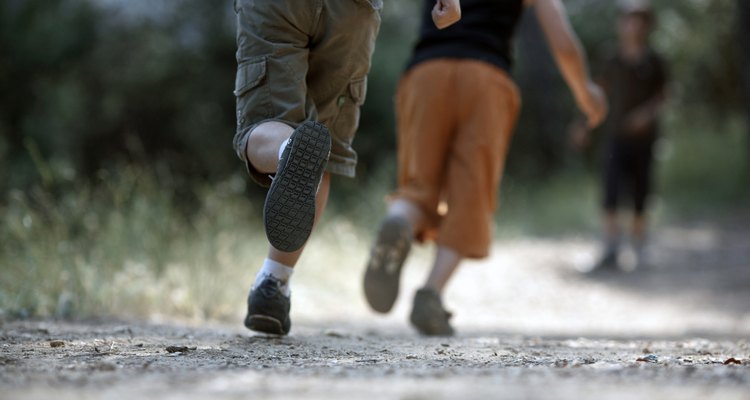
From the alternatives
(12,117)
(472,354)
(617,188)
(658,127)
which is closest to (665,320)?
(617,188)

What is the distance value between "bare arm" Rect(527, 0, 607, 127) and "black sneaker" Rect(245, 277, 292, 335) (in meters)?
1.86

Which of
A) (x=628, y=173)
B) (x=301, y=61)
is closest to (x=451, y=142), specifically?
(x=301, y=61)

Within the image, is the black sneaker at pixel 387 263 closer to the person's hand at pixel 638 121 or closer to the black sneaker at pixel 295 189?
the black sneaker at pixel 295 189

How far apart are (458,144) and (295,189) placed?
1.48 metres

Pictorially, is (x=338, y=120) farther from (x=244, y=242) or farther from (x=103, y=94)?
(x=103, y=94)

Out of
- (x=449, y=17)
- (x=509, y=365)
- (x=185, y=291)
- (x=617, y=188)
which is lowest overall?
(x=509, y=365)

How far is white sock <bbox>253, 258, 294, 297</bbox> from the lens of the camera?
287 cm

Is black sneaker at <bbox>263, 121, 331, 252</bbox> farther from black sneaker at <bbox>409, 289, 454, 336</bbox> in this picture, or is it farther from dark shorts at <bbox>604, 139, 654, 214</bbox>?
dark shorts at <bbox>604, 139, 654, 214</bbox>

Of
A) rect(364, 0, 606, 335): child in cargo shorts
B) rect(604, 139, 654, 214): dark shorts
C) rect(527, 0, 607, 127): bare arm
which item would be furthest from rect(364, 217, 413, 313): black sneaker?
rect(604, 139, 654, 214): dark shorts

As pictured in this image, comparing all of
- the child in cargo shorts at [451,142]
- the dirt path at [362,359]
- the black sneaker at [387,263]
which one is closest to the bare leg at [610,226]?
the dirt path at [362,359]

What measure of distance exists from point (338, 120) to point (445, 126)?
100 cm

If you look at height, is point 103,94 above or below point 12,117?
above

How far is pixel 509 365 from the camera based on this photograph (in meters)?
2.24

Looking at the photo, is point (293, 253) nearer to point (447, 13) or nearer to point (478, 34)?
point (447, 13)
